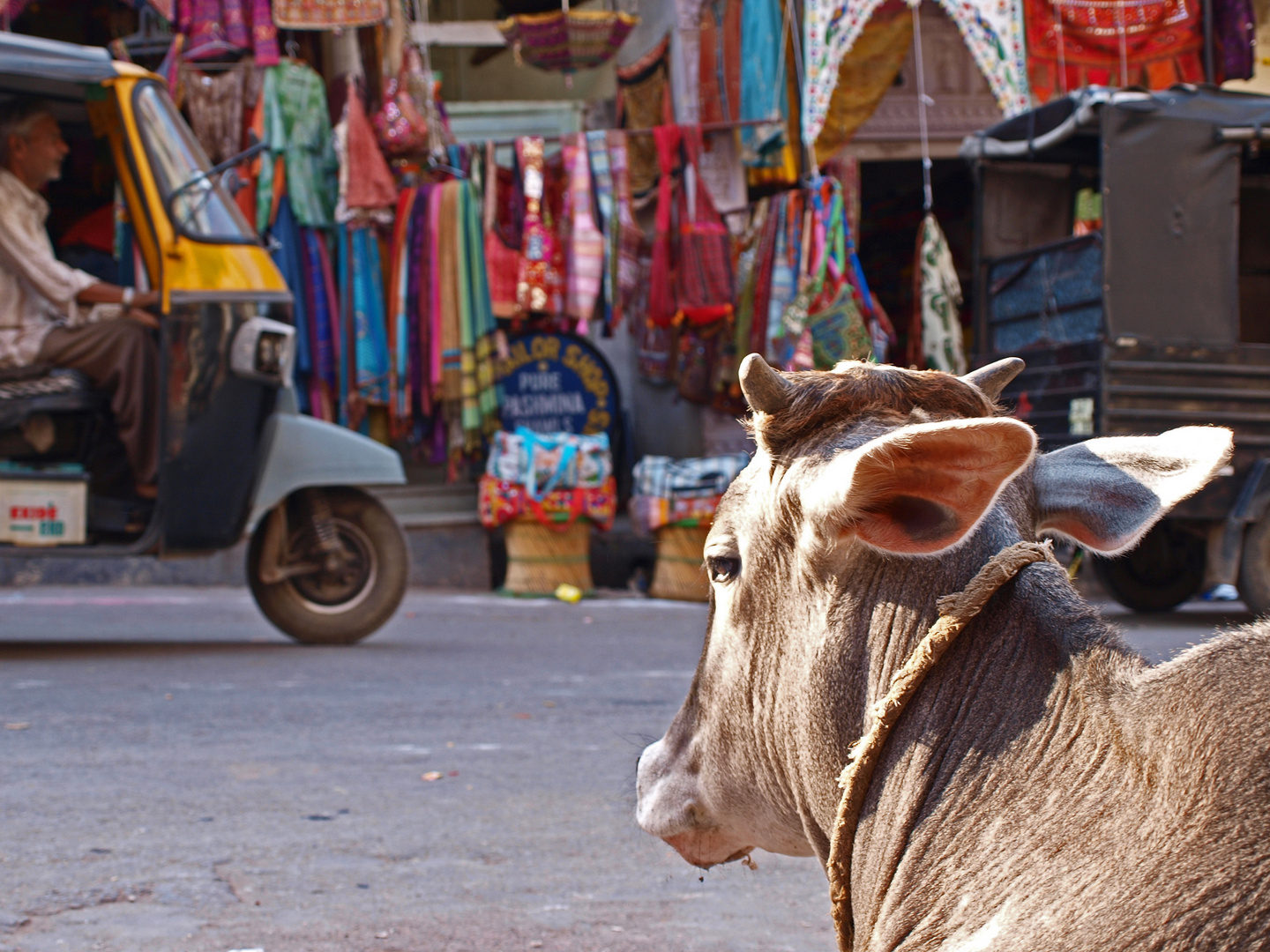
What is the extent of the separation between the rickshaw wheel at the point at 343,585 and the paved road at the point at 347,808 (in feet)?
0.50

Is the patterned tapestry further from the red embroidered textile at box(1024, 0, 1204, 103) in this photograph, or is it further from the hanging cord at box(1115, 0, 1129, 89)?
the hanging cord at box(1115, 0, 1129, 89)

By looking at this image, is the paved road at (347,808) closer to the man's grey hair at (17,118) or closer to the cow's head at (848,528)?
the cow's head at (848,528)

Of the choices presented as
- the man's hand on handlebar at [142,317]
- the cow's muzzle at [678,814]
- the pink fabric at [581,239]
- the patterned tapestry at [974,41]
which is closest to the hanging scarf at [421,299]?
the pink fabric at [581,239]

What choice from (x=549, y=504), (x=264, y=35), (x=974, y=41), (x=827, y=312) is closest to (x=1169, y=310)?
(x=827, y=312)

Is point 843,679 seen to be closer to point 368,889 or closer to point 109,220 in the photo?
point 368,889

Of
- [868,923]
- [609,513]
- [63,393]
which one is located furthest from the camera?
[609,513]

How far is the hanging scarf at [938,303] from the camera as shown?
9.96m

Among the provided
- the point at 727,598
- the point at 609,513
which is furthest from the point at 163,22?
the point at 727,598

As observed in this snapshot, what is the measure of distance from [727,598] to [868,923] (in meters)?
0.40

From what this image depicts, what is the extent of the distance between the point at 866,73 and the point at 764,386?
9818 mm

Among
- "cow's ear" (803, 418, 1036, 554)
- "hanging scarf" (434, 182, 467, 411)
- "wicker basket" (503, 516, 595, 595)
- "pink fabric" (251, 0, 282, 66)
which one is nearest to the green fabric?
"pink fabric" (251, 0, 282, 66)

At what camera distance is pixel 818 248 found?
9.67 m

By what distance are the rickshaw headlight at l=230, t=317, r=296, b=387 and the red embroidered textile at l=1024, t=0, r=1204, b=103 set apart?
263 inches

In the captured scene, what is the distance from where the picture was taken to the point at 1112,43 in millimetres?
10594
